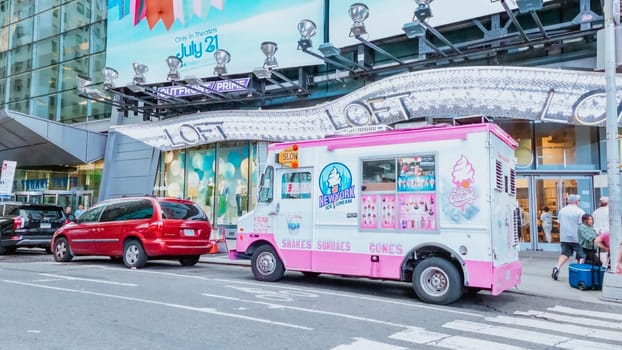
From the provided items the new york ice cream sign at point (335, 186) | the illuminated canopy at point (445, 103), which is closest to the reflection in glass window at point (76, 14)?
the illuminated canopy at point (445, 103)

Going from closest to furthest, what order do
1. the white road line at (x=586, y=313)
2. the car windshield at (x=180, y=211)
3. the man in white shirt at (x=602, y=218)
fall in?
the white road line at (x=586, y=313) < the man in white shirt at (x=602, y=218) < the car windshield at (x=180, y=211)

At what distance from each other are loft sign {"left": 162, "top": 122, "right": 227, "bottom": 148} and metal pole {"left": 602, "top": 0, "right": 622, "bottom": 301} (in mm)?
13706

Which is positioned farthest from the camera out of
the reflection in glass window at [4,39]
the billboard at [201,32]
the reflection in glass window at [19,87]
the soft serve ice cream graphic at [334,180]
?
the reflection in glass window at [4,39]

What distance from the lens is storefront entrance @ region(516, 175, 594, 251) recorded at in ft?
50.5

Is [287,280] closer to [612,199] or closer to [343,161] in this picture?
[343,161]

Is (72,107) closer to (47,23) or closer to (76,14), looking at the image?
(76,14)

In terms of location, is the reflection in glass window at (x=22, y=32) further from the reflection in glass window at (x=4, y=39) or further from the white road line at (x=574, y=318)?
the white road line at (x=574, y=318)

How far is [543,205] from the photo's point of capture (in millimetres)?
15617

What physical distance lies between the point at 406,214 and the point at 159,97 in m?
15.1

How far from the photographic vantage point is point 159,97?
20953 mm

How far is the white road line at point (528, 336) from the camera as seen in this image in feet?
18.6

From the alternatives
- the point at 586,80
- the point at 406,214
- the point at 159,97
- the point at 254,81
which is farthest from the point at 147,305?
the point at 159,97

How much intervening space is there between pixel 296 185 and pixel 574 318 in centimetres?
519

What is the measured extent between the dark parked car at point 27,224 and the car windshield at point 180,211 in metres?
6.37
